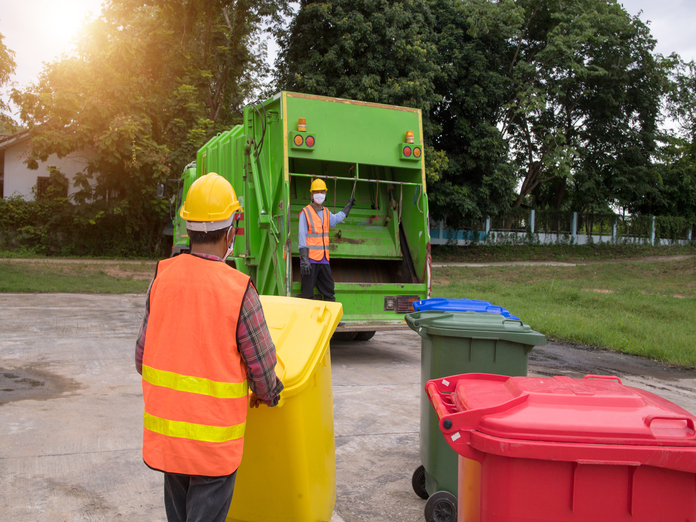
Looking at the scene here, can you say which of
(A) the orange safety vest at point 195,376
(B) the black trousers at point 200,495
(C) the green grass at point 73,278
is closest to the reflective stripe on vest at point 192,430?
(A) the orange safety vest at point 195,376

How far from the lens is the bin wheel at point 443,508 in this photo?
8.71 feet

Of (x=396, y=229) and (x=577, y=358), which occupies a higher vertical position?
(x=396, y=229)

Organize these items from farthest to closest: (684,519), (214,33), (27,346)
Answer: (214,33) → (27,346) → (684,519)

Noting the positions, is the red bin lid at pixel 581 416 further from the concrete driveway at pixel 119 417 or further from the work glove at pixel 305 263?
the work glove at pixel 305 263

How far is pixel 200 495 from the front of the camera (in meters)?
1.74

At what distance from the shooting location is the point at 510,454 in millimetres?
1686

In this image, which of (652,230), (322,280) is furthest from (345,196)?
(652,230)

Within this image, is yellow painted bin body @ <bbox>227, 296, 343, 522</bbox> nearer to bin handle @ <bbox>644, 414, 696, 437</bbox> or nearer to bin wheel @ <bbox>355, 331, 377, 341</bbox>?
bin handle @ <bbox>644, 414, 696, 437</bbox>

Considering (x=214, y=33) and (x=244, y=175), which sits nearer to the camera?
(x=244, y=175)

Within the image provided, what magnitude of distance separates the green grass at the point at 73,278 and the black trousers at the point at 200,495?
1110cm

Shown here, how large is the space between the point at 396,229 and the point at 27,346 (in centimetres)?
446

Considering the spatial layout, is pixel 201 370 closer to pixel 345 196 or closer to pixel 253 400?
pixel 253 400

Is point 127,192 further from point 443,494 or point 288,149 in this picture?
point 443,494

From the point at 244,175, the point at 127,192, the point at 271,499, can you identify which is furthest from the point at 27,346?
the point at 127,192
